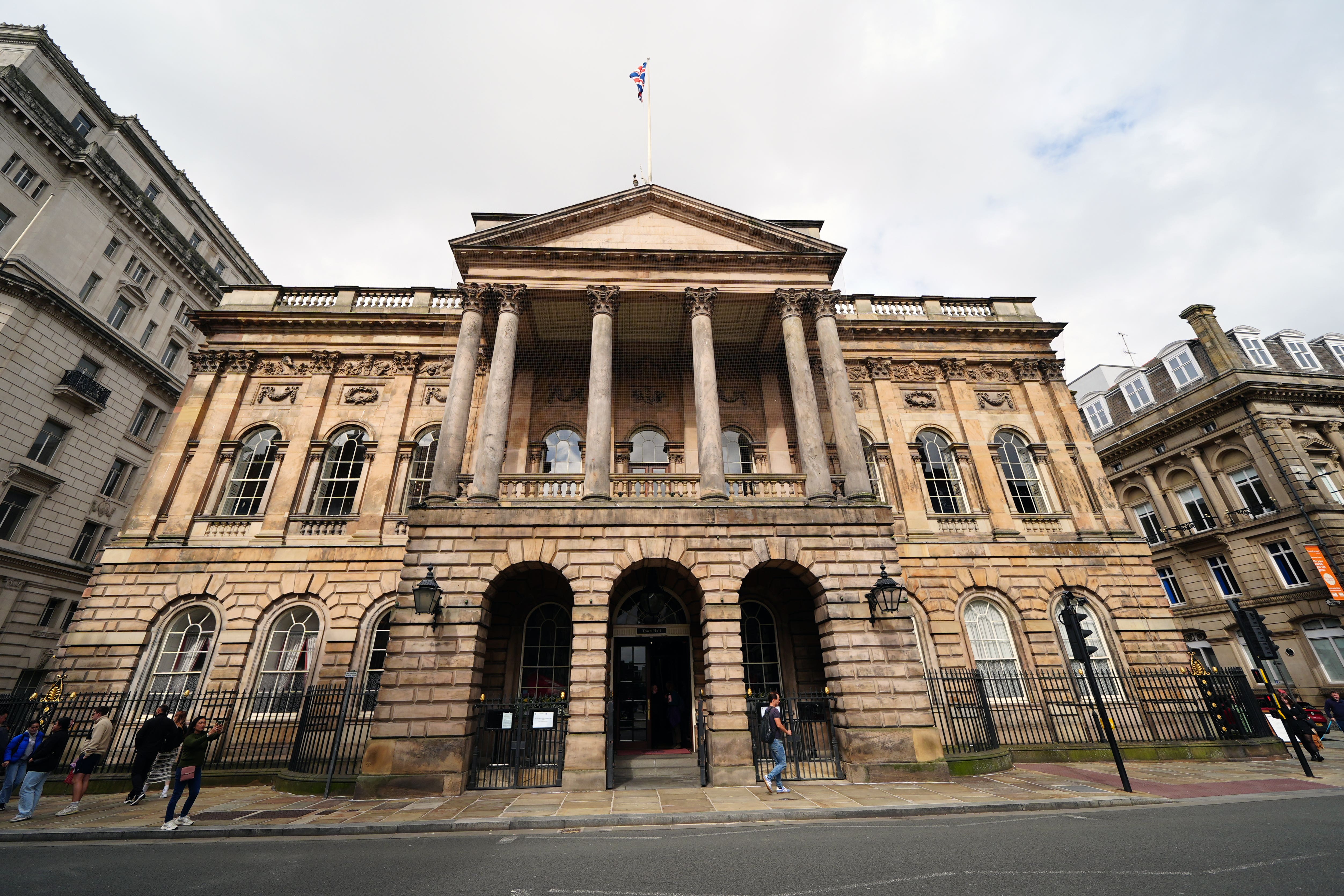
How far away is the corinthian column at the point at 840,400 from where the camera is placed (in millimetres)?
13383

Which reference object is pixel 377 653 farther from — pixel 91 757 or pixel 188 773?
pixel 188 773

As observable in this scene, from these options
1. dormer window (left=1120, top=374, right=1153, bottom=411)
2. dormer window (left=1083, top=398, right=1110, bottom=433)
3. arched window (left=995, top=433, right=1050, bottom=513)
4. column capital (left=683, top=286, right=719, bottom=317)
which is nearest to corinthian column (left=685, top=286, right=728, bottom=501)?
column capital (left=683, top=286, right=719, bottom=317)

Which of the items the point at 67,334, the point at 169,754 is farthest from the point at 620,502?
the point at 67,334

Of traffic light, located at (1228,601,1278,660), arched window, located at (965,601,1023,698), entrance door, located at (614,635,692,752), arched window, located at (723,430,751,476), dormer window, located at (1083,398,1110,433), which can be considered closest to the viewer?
traffic light, located at (1228,601,1278,660)

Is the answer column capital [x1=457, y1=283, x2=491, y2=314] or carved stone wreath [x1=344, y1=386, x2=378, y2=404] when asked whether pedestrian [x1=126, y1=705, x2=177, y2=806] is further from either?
column capital [x1=457, y1=283, x2=491, y2=314]

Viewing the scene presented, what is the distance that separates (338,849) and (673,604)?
880cm

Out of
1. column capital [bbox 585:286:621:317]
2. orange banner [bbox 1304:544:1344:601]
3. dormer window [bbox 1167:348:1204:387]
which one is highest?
dormer window [bbox 1167:348:1204:387]

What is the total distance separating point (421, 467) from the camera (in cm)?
1716

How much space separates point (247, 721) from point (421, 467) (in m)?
7.57

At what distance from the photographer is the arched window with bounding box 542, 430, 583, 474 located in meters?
16.8

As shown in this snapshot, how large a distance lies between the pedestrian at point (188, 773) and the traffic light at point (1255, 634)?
18987mm

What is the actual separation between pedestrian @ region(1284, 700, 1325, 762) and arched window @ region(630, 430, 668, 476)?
48.9 feet

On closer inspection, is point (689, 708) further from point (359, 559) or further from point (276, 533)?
point (276, 533)

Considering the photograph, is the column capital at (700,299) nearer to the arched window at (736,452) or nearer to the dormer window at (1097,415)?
the arched window at (736,452)
